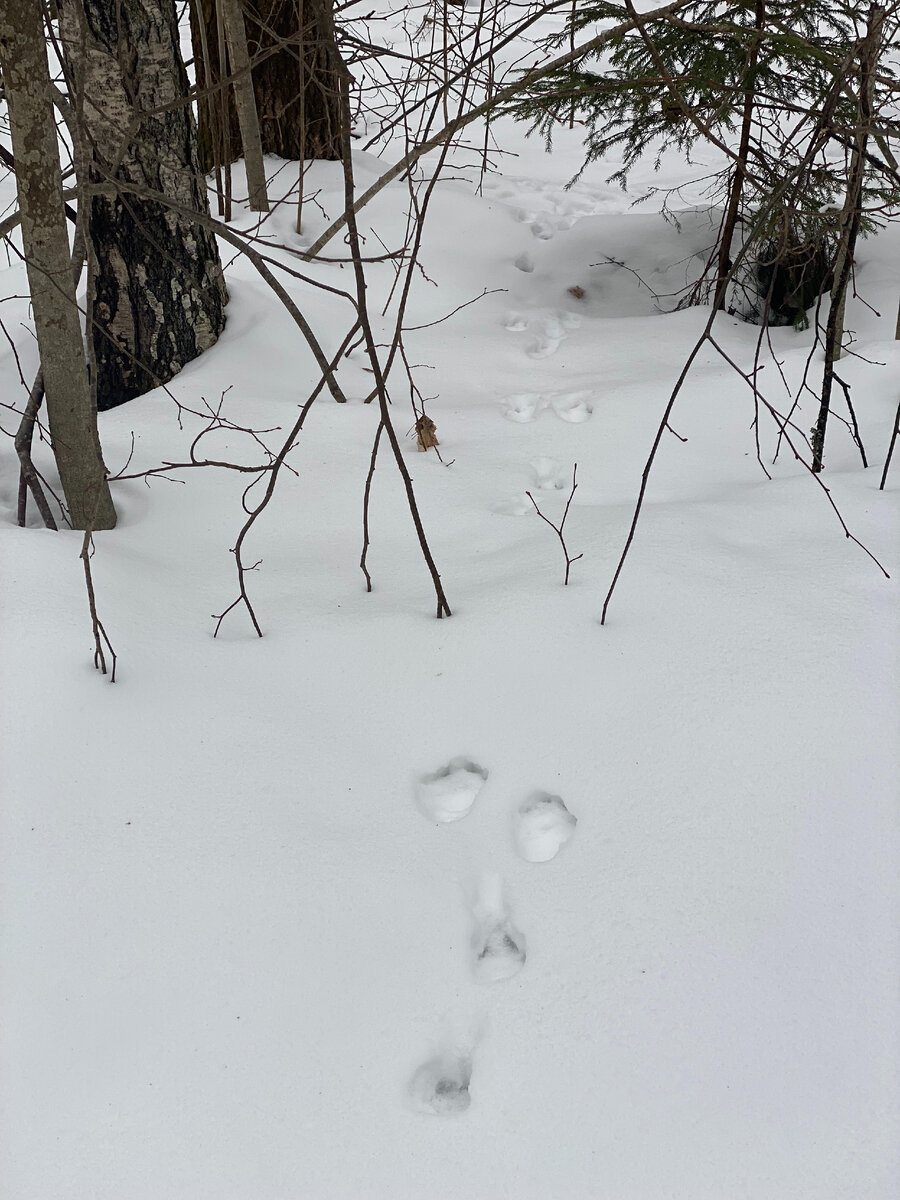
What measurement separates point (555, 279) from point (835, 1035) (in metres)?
3.44

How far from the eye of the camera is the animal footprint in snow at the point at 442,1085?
98cm

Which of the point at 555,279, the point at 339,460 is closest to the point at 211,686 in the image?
the point at 339,460

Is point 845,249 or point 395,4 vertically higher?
point 395,4

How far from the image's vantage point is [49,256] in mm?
1565

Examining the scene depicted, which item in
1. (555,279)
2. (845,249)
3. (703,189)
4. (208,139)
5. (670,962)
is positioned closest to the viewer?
(670,962)

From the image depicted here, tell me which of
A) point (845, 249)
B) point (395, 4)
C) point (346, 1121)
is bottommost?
point (346, 1121)

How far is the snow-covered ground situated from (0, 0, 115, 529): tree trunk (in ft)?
0.65

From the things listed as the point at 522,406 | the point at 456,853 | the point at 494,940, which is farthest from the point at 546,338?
the point at 494,940

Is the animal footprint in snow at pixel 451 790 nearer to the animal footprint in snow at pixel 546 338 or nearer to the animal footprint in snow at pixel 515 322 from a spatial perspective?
Result: the animal footprint in snow at pixel 546 338

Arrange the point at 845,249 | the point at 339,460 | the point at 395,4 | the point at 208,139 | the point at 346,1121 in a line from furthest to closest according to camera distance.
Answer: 1. the point at 395,4
2. the point at 208,139
3. the point at 339,460
4. the point at 845,249
5. the point at 346,1121

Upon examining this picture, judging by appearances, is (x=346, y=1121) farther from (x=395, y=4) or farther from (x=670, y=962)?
(x=395, y=4)

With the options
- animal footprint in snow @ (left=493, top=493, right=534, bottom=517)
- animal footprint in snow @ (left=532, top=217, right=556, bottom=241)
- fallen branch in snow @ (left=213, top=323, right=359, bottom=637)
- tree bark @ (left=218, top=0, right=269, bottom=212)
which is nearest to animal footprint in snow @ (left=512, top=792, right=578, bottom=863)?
fallen branch in snow @ (left=213, top=323, right=359, bottom=637)

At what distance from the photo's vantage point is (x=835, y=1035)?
997 millimetres

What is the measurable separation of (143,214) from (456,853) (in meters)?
1.96
